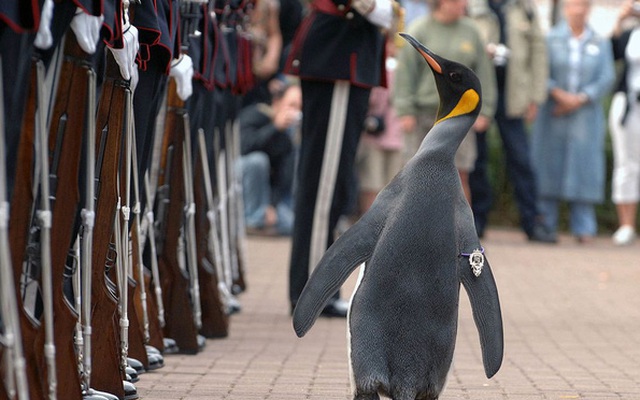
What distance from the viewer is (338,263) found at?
15.3 ft

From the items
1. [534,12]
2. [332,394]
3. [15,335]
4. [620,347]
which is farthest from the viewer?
[534,12]

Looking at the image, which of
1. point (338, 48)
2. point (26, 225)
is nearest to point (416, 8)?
point (338, 48)

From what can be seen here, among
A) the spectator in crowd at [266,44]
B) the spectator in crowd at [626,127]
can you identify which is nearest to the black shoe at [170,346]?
the spectator in crowd at [266,44]

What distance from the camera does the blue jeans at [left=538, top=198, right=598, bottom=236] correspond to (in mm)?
15047

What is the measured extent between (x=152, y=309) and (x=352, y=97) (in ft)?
7.15

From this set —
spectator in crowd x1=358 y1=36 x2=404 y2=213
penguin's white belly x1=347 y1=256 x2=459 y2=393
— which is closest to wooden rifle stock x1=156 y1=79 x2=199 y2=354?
penguin's white belly x1=347 y1=256 x2=459 y2=393

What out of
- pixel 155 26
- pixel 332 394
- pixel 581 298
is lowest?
pixel 581 298

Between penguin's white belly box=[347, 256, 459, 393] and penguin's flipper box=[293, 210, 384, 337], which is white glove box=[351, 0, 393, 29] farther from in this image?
penguin's white belly box=[347, 256, 459, 393]

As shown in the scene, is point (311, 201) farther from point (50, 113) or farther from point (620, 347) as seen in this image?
point (50, 113)

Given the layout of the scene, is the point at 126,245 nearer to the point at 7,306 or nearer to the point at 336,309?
the point at 7,306

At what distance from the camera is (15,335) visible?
11.4 ft

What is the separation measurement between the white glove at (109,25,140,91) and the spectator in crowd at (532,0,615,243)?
10449 mm

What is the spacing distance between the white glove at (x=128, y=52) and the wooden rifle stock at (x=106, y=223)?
0.28 ft

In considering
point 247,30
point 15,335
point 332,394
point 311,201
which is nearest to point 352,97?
point 311,201
